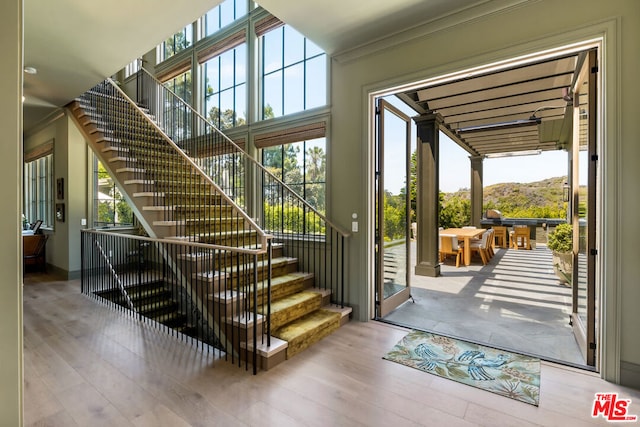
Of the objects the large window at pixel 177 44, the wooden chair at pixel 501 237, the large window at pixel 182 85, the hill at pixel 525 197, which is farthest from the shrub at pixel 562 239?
the large window at pixel 177 44

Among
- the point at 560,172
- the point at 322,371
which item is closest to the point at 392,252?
the point at 322,371

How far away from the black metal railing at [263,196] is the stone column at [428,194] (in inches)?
97.7

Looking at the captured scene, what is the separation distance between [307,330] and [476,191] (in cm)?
953

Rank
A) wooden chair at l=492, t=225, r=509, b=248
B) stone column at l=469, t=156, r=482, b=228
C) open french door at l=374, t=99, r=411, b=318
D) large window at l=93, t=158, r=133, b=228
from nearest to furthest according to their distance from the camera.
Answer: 1. open french door at l=374, t=99, r=411, b=318
2. large window at l=93, t=158, r=133, b=228
3. wooden chair at l=492, t=225, r=509, b=248
4. stone column at l=469, t=156, r=482, b=228

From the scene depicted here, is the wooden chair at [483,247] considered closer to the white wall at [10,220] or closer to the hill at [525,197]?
the hill at [525,197]

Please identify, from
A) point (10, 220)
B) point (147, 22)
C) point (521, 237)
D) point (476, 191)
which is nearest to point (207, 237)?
point (147, 22)

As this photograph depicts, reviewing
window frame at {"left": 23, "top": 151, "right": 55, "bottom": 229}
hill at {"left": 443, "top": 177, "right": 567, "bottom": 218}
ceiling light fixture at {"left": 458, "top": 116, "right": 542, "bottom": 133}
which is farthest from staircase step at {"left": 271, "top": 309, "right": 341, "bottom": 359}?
hill at {"left": 443, "top": 177, "right": 567, "bottom": 218}

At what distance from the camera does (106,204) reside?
6.32 m

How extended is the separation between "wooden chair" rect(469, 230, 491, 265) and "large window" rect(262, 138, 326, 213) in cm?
444

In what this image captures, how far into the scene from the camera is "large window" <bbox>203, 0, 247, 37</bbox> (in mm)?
5270

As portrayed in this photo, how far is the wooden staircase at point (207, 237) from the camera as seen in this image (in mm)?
2781

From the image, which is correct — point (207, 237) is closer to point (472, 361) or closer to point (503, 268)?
point (472, 361)

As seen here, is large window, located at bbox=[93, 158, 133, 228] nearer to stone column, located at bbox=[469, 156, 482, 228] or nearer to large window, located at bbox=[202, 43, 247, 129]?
large window, located at bbox=[202, 43, 247, 129]

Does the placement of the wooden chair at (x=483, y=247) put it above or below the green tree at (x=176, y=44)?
below
